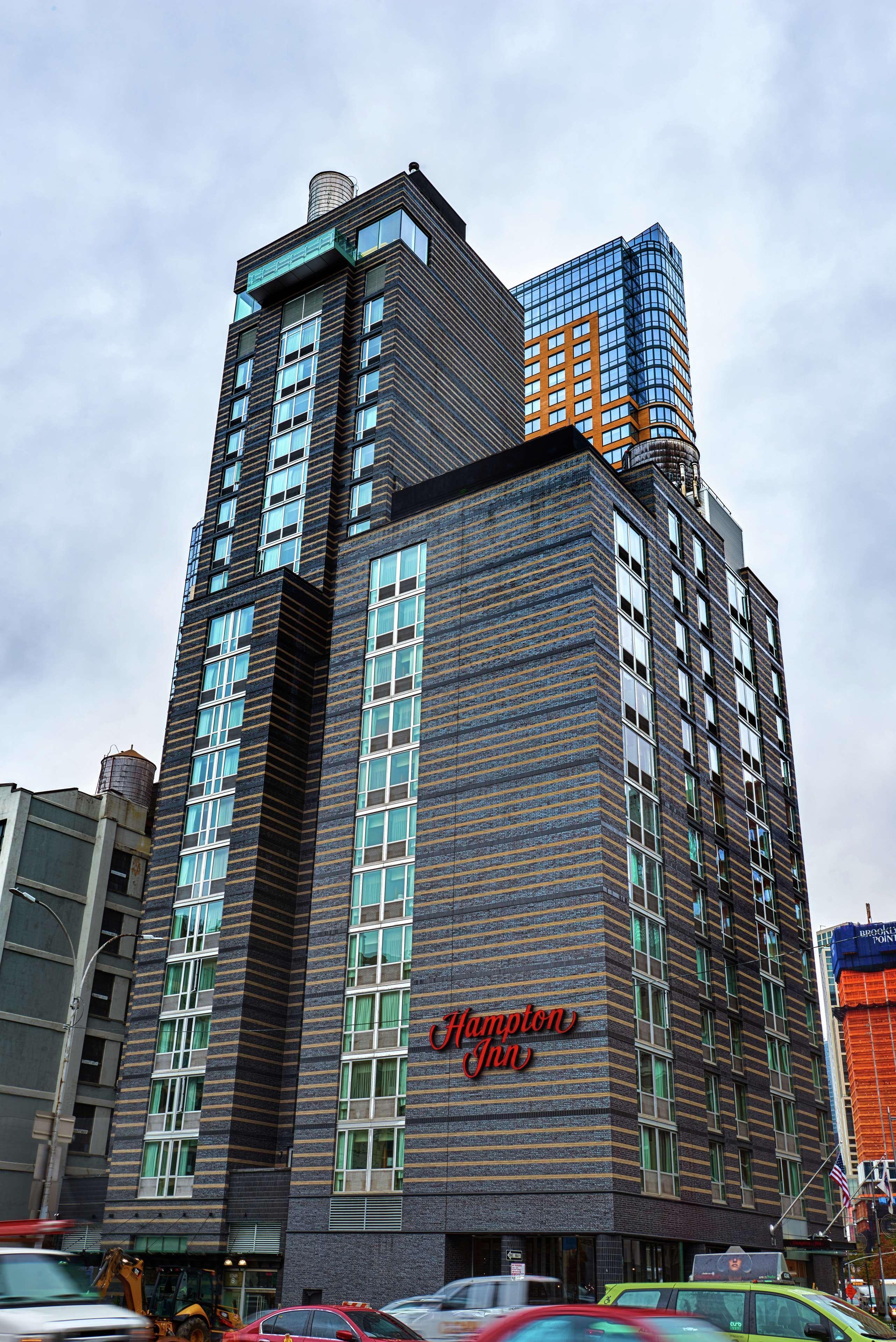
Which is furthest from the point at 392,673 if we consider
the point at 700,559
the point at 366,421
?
the point at 700,559

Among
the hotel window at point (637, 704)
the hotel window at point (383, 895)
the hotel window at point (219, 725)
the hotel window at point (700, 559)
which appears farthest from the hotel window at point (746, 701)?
the hotel window at point (219, 725)

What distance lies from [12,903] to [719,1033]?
36758mm

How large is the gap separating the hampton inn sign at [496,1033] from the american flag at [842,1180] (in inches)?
767

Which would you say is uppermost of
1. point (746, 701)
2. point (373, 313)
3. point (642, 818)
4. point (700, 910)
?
point (373, 313)

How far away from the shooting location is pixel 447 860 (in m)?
44.0

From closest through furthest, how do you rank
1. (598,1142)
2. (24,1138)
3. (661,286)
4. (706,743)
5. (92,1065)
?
1. (598,1142)
2. (706,743)
3. (24,1138)
4. (92,1065)
5. (661,286)

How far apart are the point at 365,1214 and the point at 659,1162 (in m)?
10.3

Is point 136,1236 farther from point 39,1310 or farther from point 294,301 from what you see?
point 294,301

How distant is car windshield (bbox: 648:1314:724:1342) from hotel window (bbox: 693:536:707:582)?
4863cm

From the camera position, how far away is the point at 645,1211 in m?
37.6

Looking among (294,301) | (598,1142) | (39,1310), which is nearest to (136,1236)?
(598,1142)

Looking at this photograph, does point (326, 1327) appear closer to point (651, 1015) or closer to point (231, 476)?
point (651, 1015)

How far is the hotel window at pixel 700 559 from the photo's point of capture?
57.7 m

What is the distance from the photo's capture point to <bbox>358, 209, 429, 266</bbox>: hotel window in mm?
64812
